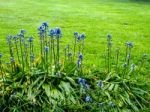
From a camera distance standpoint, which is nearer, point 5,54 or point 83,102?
point 83,102

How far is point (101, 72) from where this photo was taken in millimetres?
6609

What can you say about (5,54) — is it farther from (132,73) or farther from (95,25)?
(95,25)

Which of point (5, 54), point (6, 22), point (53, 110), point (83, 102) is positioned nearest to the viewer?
point (53, 110)

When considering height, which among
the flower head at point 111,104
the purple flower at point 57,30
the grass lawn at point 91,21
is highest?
the purple flower at point 57,30

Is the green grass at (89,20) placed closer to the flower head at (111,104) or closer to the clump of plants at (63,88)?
the clump of plants at (63,88)

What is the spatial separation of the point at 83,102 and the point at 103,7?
13.6 m

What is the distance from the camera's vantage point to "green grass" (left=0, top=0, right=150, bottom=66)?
11.1 m

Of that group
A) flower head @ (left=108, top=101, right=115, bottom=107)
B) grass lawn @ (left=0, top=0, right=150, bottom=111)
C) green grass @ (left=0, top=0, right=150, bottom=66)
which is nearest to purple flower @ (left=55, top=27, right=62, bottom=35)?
flower head @ (left=108, top=101, right=115, bottom=107)

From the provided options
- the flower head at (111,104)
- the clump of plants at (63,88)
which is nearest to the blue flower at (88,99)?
the clump of plants at (63,88)

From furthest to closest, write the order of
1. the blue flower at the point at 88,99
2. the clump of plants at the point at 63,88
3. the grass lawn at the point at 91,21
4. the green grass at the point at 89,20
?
the green grass at the point at 89,20, the grass lawn at the point at 91,21, the clump of plants at the point at 63,88, the blue flower at the point at 88,99

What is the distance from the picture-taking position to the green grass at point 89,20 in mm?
11086

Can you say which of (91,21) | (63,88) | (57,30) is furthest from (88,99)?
(91,21)

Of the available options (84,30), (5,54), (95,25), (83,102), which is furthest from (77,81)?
(95,25)

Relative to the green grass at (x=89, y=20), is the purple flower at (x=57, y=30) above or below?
above
